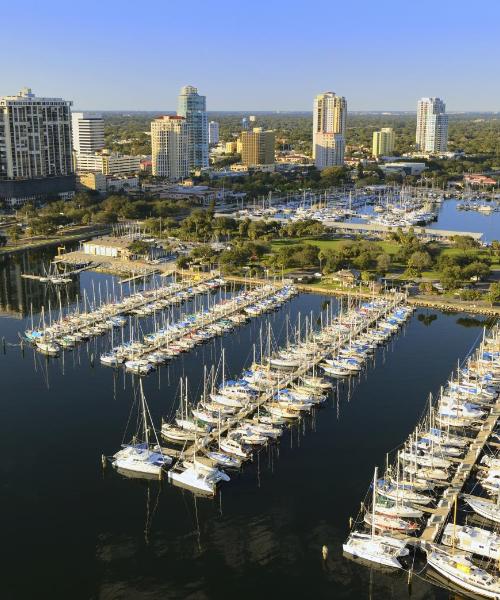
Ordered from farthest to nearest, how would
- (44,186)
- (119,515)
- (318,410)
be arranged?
(44,186) < (318,410) < (119,515)

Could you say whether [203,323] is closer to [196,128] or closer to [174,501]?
[174,501]

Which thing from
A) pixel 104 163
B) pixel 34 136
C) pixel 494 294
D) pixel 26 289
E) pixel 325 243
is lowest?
pixel 26 289

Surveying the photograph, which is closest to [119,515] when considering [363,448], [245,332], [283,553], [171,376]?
[283,553]

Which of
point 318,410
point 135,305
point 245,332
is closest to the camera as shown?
point 318,410

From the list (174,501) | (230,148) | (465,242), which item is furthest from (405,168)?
(174,501)

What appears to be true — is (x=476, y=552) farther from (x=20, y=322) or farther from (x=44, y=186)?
(x=44, y=186)
